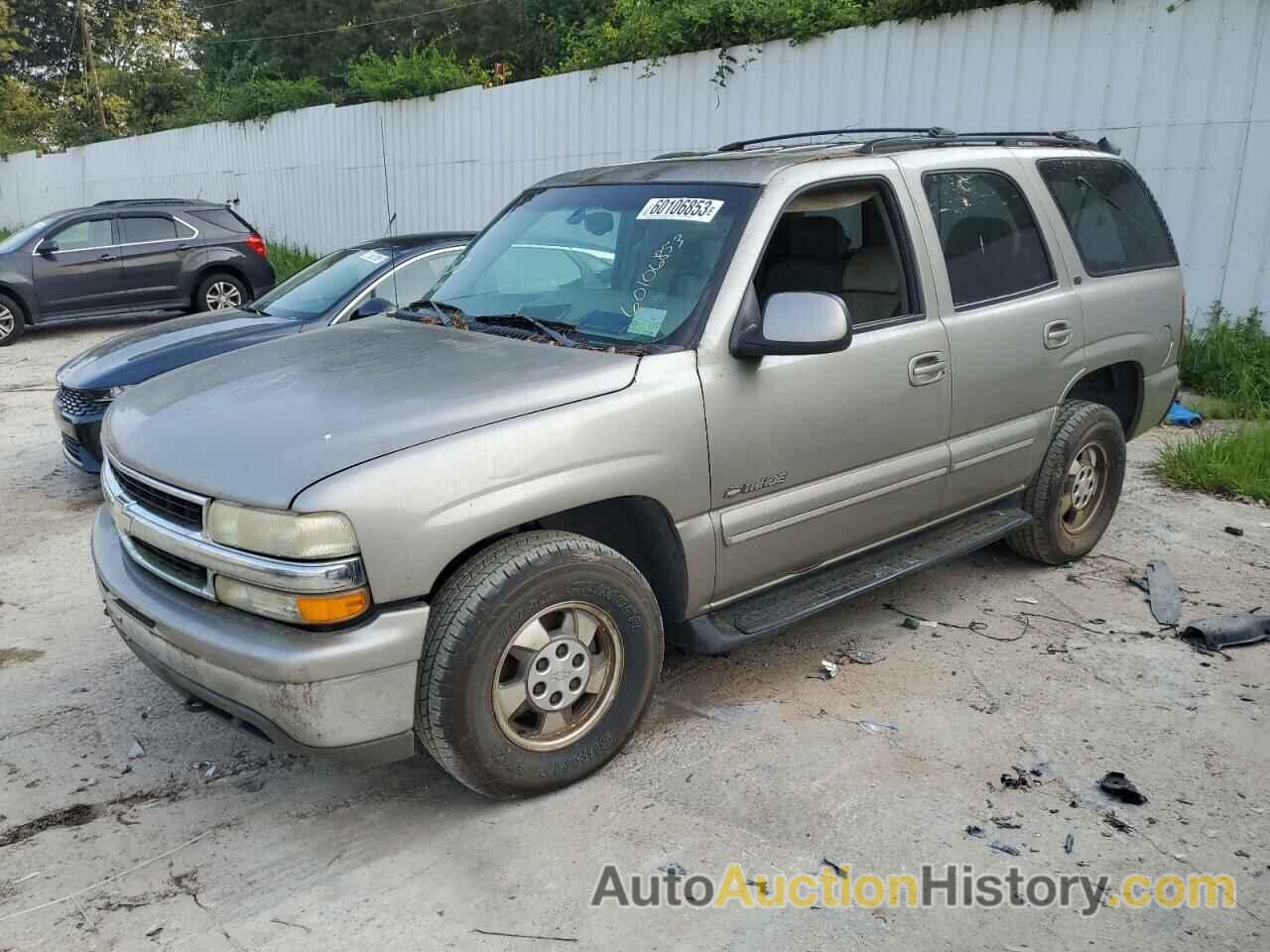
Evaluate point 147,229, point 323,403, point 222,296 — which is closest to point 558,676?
point 323,403

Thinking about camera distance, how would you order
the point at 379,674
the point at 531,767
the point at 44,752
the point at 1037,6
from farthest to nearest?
the point at 1037,6
the point at 44,752
the point at 531,767
the point at 379,674

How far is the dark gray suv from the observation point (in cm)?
1273

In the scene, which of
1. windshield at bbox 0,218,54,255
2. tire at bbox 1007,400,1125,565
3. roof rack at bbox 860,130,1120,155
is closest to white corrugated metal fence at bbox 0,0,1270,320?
roof rack at bbox 860,130,1120,155

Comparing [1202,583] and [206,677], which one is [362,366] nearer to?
[206,677]

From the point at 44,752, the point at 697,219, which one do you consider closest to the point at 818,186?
the point at 697,219

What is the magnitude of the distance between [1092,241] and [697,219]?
2.24 metres

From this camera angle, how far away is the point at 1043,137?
5078 mm

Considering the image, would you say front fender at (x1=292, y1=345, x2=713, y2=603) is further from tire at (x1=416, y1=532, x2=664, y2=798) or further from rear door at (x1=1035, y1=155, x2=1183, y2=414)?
rear door at (x1=1035, y1=155, x2=1183, y2=414)

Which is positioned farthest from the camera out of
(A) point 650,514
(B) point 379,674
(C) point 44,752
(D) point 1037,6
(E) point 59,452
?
(D) point 1037,6

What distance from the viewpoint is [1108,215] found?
5.15 metres

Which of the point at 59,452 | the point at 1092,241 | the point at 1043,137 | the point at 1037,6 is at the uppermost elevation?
the point at 1037,6

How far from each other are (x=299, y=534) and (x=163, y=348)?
4688mm

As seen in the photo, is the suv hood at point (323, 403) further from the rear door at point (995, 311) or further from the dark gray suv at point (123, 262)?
the dark gray suv at point (123, 262)

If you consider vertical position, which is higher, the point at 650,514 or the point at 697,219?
the point at 697,219
